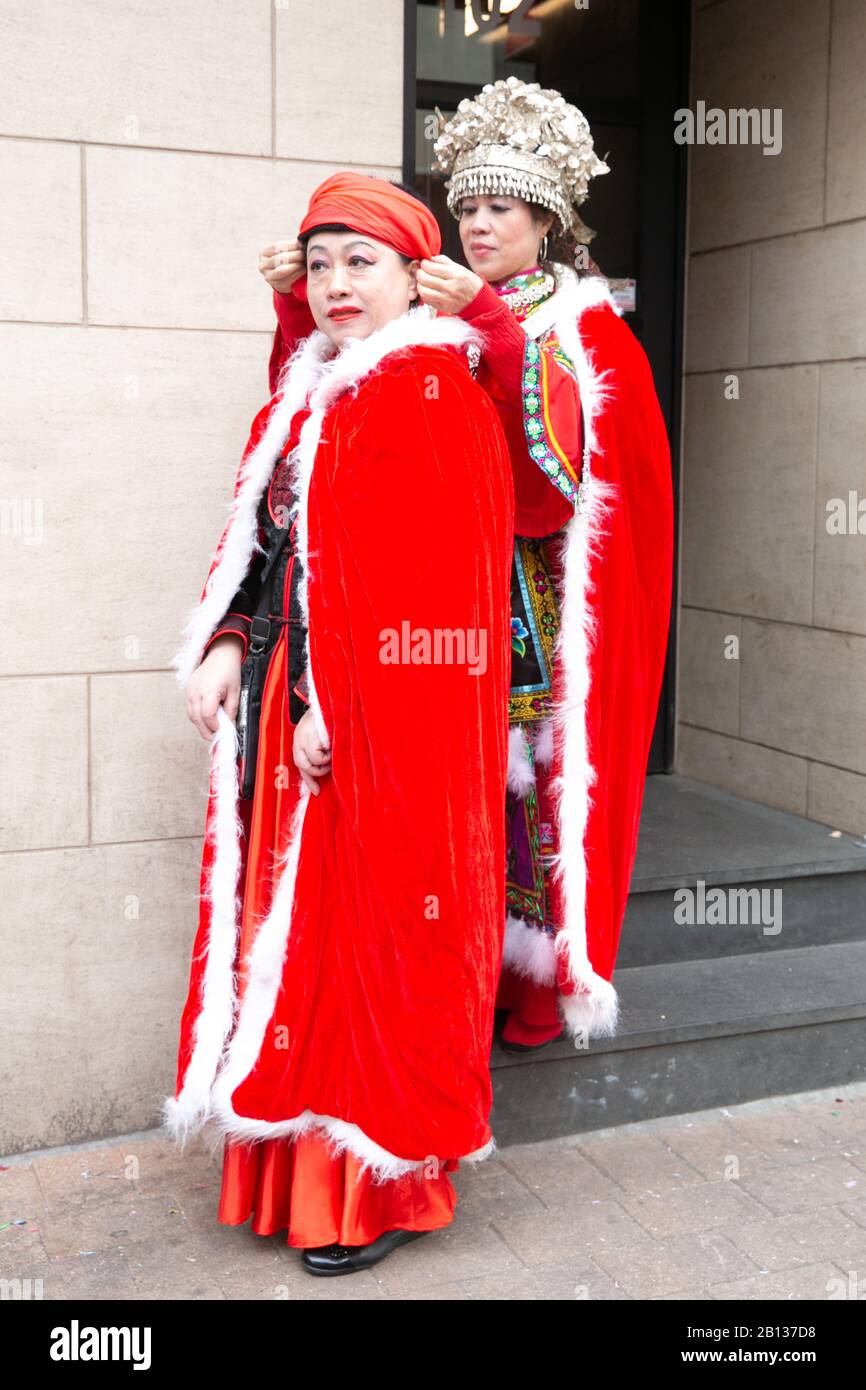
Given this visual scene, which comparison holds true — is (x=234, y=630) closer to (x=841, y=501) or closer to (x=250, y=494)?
(x=250, y=494)

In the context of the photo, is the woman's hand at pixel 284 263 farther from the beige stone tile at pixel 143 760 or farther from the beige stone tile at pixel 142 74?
the beige stone tile at pixel 143 760

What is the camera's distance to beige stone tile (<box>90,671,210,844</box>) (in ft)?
11.4

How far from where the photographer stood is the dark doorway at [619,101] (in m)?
4.89

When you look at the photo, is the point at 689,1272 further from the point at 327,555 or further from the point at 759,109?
the point at 759,109

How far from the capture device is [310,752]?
9.27 ft

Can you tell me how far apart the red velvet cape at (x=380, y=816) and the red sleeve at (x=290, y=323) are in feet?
0.24

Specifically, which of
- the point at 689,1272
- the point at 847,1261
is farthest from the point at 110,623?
the point at 847,1261

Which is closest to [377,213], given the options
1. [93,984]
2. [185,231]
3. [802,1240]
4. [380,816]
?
[185,231]

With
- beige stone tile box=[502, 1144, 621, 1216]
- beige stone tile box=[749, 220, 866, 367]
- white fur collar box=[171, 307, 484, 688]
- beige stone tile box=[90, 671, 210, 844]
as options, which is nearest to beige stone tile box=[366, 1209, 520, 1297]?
beige stone tile box=[502, 1144, 621, 1216]

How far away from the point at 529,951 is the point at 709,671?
2.29 m

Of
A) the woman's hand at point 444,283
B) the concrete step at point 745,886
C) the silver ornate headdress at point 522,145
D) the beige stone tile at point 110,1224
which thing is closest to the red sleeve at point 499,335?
the woman's hand at point 444,283

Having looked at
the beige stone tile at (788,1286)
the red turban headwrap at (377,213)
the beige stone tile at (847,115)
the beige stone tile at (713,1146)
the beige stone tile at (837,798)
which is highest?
the beige stone tile at (847,115)

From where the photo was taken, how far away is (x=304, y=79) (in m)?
3.45

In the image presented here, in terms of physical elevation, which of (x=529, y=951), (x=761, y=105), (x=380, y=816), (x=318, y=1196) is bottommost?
(x=318, y=1196)
